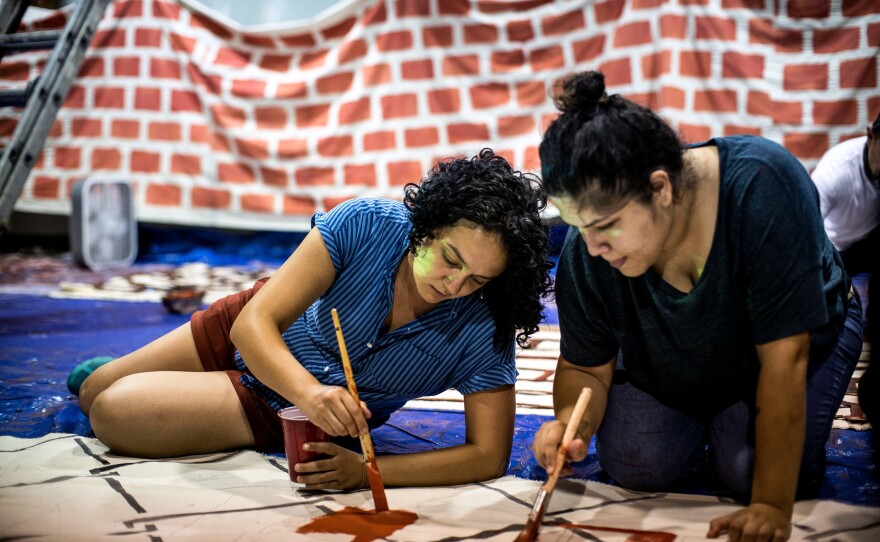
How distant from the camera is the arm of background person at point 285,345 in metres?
1.68

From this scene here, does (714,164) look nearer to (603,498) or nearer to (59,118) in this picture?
(603,498)

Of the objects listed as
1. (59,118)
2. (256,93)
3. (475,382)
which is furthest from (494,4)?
(475,382)

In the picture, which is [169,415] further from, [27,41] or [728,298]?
[27,41]

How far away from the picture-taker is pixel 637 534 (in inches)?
67.0

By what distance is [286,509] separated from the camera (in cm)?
182

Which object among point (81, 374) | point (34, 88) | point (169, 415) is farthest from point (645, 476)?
point (34, 88)

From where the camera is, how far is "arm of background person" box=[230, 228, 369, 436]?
1684 millimetres

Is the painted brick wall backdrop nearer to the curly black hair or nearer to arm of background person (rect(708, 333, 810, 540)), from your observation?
the curly black hair

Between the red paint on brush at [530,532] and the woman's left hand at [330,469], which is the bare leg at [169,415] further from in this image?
the red paint on brush at [530,532]

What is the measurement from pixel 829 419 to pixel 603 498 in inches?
20.8

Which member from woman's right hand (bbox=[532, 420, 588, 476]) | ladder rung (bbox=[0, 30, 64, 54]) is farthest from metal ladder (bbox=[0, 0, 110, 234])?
woman's right hand (bbox=[532, 420, 588, 476])

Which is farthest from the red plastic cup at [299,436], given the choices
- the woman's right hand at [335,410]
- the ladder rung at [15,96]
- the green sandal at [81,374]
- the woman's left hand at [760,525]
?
the ladder rung at [15,96]

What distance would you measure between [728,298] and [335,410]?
2.67 feet

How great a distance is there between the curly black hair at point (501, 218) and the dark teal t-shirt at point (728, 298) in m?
0.07
